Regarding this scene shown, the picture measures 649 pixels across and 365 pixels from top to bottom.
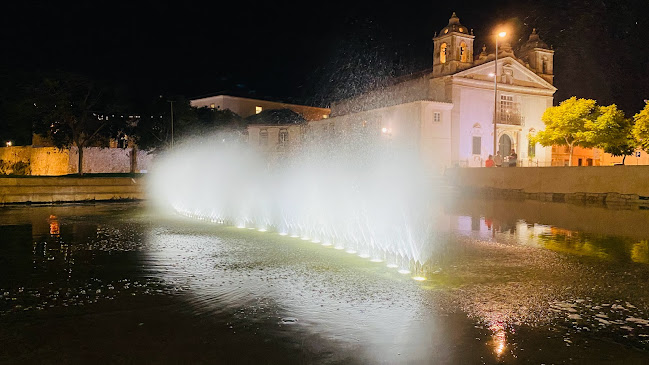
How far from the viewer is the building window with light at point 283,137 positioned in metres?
62.7

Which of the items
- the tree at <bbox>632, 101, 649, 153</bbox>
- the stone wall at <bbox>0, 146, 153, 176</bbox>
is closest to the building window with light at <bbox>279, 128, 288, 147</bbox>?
the stone wall at <bbox>0, 146, 153, 176</bbox>

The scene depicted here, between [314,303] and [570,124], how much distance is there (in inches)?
1708

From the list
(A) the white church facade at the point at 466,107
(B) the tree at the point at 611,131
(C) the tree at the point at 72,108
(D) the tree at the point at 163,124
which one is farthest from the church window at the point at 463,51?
(C) the tree at the point at 72,108

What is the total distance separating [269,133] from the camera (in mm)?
63156

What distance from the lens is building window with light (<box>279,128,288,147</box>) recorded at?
6274 centimetres

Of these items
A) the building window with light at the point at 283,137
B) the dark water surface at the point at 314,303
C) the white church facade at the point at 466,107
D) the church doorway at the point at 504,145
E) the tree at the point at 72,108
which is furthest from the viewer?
the building window with light at the point at 283,137

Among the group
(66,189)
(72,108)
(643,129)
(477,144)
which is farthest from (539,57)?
(66,189)

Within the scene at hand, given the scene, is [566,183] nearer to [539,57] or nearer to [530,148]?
[530,148]

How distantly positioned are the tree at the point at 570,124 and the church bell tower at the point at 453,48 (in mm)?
8845

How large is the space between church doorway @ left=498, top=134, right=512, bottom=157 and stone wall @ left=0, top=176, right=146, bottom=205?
32.9 metres

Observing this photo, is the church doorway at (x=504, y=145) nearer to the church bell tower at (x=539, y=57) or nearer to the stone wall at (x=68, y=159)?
the church bell tower at (x=539, y=57)

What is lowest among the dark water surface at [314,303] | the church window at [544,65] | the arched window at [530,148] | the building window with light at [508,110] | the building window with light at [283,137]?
the dark water surface at [314,303]

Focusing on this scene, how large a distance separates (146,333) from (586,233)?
13.0m

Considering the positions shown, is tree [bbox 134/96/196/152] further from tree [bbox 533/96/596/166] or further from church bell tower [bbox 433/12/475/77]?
tree [bbox 533/96/596/166]
